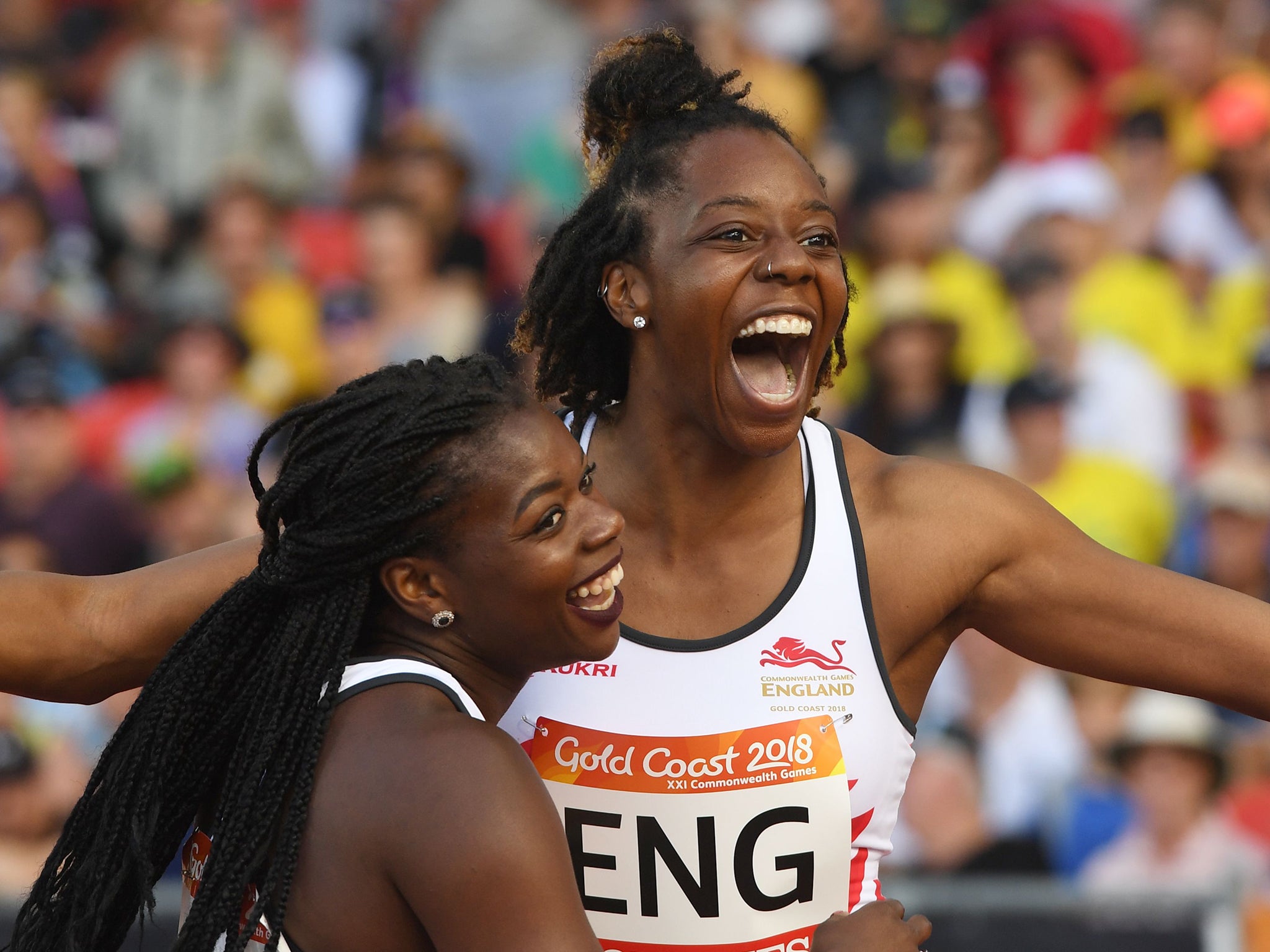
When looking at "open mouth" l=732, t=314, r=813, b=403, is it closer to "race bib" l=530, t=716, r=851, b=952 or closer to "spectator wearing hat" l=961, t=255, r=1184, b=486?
"race bib" l=530, t=716, r=851, b=952

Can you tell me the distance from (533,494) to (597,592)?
20 cm

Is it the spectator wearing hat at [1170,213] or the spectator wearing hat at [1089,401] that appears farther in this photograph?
the spectator wearing hat at [1170,213]

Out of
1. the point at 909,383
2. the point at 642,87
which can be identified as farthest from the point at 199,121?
the point at 642,87

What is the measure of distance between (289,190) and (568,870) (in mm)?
6628

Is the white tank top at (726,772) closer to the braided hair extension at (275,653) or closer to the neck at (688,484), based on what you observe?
the neck at (688,484)

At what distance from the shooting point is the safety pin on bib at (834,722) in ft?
9.41

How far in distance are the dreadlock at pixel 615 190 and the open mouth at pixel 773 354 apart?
128 millimetres

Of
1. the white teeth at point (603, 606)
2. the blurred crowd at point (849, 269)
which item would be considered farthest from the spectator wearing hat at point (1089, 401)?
the white teeth at point (603, 606)

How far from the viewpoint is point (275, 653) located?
8.02 ft

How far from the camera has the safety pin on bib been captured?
9.41 ft

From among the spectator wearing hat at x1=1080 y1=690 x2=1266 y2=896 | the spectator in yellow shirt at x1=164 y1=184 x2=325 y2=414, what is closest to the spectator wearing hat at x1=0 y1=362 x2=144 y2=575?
the spectator in yellow shirt at x1=164 y1=184 x2=325 y2=414

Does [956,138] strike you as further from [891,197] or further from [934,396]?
[934,396]

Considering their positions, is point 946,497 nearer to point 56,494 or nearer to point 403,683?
point 403,683

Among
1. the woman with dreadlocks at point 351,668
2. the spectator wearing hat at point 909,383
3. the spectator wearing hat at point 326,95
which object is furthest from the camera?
the spectator wearing hat at point 326,95
